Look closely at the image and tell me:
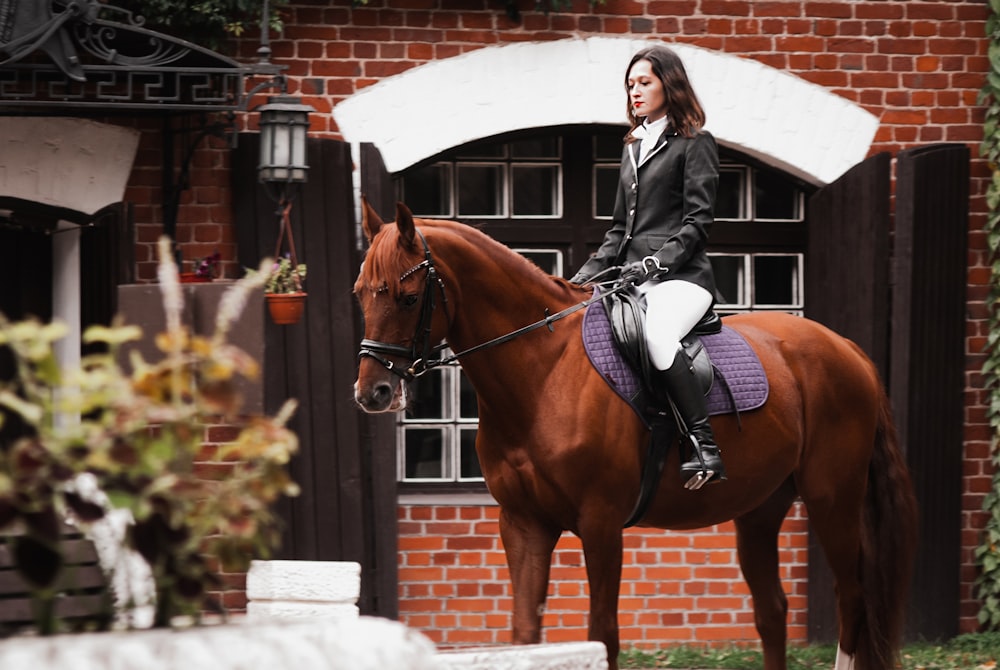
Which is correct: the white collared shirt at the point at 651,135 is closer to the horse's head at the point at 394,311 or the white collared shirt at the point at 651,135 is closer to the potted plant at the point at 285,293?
the horse's head at the point at 394,311

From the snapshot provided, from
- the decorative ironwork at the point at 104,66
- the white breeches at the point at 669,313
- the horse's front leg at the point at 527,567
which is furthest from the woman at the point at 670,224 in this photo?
the decorative ironwork at the point at 104,66

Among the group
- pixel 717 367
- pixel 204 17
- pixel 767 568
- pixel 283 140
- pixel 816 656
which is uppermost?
pixel 204 17

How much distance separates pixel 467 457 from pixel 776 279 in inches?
77.4

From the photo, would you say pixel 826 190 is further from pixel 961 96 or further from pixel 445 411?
pixel 445 411

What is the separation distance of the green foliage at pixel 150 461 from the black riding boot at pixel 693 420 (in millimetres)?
2547

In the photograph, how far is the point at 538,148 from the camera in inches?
294

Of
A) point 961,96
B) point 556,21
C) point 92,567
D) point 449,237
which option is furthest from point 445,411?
point 92,567

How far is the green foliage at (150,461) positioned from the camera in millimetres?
2482

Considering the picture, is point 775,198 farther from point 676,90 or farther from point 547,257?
point 676,90

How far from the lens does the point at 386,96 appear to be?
698cm

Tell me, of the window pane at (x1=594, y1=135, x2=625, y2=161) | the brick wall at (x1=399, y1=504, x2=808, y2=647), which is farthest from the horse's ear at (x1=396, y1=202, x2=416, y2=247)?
the window pane at (x1=594, y1=135, x2=625, y2=161)

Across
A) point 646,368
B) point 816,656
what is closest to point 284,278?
point 646,368

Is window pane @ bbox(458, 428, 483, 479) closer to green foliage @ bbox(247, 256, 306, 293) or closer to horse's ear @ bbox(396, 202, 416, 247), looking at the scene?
green foliage @ bbox(247, 256, 306, 293)

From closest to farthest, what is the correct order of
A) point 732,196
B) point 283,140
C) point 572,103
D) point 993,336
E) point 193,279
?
point 283,140, point 193,279, point 572,103, point 993,336, point 732,196
